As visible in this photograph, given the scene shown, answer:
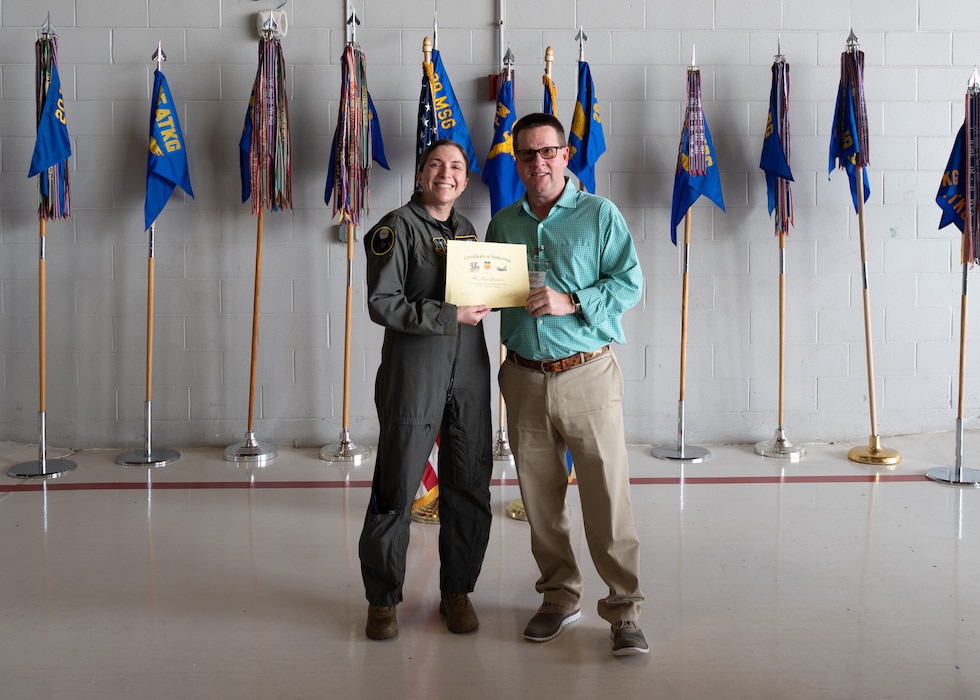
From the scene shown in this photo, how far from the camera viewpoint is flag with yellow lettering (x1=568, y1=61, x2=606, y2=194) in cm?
479

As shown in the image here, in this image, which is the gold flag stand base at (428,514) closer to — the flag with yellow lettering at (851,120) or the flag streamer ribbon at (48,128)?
the flag streamer ribbon at (48,128)

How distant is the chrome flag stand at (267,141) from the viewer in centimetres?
471

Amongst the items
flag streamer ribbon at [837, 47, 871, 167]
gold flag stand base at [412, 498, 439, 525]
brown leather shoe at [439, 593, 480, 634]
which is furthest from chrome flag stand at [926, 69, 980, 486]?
brown leather shoe at [439, 593, 480, 634]

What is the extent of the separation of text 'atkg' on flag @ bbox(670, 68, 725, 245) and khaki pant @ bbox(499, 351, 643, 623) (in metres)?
2.41

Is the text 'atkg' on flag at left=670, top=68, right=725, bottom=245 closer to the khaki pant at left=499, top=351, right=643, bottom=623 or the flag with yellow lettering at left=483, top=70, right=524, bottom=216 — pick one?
the flag with yellow lettering at left=483, top=70, right=524, bottom=216

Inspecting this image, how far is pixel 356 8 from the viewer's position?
498cm

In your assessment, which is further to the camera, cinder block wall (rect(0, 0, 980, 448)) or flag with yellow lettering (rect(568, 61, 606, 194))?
cinder block wall (rect(0, 0, 980, 448))

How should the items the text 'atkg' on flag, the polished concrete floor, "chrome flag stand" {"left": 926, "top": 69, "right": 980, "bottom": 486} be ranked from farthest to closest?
the text 'atkg' on flag
"chrome flag stand" {"left": 926, "top": 69, "right": 980, "bottom": 486}
the polished concrete floor

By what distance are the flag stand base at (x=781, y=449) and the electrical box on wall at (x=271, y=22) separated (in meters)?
3.48

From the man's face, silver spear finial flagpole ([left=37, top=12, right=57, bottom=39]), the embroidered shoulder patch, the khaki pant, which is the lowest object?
the khaki pant

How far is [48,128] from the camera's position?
4.60 metres

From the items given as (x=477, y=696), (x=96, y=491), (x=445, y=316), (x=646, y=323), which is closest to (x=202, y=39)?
(x=96, y=491)

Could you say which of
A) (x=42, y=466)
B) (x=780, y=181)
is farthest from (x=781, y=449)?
(x=42, y=466)

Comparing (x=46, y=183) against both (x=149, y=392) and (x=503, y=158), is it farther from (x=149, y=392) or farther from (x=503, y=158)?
(x=503, y=158)
